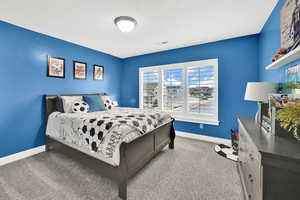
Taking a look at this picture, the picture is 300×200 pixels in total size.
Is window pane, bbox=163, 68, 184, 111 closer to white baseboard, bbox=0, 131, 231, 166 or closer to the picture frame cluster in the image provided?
white baseboard, bbox=0, 131, 231, 166

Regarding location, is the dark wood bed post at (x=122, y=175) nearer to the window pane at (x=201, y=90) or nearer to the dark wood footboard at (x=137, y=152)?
the dark wood footboard at (x=137, y=152)

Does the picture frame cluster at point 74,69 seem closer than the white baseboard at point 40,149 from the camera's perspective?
No

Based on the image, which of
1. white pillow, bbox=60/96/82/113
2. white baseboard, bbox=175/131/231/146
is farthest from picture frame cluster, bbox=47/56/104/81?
white baseboard, bbox=175/131/231/146

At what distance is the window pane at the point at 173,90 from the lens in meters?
3.52

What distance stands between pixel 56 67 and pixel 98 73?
1102 mm

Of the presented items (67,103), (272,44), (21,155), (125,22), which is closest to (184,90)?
(272,44)

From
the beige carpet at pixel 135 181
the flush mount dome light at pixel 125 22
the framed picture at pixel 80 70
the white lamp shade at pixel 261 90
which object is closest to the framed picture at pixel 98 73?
the framed picture at pixel 80 70

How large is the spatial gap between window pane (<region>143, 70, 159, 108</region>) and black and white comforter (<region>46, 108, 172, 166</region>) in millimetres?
1622

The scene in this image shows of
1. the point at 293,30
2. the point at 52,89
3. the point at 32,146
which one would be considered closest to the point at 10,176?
the point at 32,146

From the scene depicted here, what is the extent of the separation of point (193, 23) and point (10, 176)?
3.91 m

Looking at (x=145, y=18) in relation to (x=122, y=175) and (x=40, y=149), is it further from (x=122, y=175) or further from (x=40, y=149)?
(x=40, y=149)

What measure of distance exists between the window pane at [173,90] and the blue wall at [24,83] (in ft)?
8.70

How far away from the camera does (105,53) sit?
3.96 metres

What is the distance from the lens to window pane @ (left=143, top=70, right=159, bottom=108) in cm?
395
